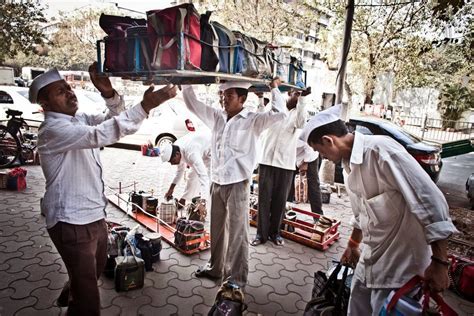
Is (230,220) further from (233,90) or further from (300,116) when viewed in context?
(300,116)

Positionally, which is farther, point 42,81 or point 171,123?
point 171,123

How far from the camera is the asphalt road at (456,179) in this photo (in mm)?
7383

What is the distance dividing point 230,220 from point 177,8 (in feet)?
6.73

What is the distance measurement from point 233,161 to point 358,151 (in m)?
1.56

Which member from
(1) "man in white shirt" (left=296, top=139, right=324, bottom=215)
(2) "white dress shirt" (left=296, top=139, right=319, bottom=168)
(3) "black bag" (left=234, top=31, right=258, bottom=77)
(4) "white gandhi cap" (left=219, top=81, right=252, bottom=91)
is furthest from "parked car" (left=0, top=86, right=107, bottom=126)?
(3) "black bag" (left=234, top=31, right=258, bottom=77)

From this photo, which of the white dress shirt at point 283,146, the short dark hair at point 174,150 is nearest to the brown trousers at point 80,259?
the short dark hair at point 174,150

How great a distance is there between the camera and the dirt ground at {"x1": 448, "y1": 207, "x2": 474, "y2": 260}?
4332 millimetres

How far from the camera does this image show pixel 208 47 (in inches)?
81.7

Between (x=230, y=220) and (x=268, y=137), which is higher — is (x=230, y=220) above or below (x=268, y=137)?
below

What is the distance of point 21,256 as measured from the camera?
384 cm

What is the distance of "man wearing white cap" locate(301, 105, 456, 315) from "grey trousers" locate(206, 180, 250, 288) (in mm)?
1290

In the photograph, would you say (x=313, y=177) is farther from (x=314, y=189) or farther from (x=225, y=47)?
(x=225, y=47)

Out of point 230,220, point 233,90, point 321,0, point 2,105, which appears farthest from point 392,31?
point 2,105

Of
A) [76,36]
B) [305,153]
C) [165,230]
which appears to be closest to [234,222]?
[165,230]
